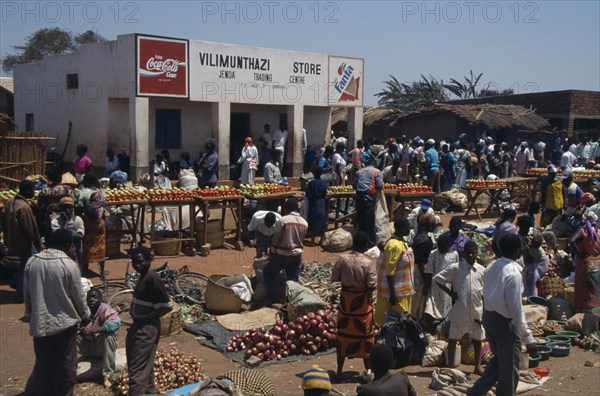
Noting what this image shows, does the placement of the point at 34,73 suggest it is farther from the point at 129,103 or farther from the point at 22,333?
the point at 22,333

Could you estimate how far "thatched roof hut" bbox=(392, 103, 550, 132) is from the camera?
2723 cm

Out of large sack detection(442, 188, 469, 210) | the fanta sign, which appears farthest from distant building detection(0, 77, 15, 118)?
large sack detection(442, 188, 469, 210)

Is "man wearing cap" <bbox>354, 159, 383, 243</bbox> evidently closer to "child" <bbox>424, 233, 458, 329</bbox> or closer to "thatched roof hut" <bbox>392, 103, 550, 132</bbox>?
"child" <bbox>424, 233, 458, 329</bbox>

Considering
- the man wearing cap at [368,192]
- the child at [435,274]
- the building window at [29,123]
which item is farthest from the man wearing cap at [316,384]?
the building window at [29,123]

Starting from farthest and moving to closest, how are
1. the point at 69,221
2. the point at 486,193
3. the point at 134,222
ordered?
the point at 486,193 → the point at 134,222 → the point at 69,221

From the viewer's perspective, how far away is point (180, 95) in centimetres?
2006

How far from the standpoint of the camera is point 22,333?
351 inches

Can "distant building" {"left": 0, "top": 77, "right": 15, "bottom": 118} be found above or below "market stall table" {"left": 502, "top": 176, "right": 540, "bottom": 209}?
above

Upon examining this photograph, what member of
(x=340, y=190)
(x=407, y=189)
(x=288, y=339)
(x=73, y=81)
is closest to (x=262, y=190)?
(x=340, y=190)

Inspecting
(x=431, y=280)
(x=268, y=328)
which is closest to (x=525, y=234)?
(x=431, y=280)

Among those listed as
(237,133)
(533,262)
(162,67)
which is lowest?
(533,262)

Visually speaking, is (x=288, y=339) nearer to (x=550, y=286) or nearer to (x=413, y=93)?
(x=550, y=286)

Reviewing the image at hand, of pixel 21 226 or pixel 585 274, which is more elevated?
pixel 21 226

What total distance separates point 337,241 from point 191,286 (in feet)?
14.3
